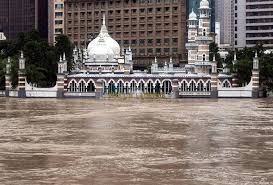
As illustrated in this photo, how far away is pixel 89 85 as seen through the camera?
87.3 m

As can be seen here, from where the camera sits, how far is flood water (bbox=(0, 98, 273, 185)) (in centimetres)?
1953

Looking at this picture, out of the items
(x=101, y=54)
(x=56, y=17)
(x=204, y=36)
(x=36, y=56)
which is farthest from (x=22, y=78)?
(x=56, y=17)

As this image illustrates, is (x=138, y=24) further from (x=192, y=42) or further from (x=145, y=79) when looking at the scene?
(x=145, y=79)

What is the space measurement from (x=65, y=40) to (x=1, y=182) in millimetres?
83823

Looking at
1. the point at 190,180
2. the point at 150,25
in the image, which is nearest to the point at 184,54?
the point at 150,25

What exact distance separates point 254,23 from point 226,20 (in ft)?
81.5

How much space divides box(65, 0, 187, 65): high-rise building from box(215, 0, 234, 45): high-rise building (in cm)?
2641

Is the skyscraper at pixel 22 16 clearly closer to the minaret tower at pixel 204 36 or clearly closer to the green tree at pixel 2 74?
the green tree at pixel 2 74

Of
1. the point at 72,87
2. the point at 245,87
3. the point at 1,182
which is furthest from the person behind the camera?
the point at 72,87

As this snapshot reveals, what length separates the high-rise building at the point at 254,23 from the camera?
137625 mm

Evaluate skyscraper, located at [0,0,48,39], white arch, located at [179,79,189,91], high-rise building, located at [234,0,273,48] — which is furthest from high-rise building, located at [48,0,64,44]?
white arch, located at [179,79,189,91]

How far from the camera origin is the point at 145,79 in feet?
284

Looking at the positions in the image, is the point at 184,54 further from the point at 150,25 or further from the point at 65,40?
the point at 65,40

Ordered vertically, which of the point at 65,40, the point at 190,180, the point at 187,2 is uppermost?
the point at 187,2
